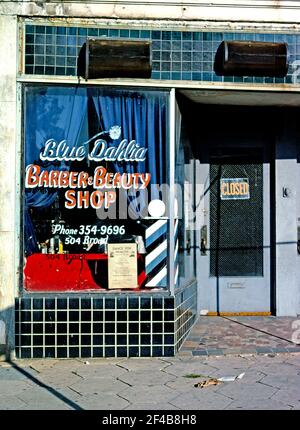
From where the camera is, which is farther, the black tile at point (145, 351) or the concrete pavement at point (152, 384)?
the black tile at point (145, 351)

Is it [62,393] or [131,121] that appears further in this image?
[131,121]

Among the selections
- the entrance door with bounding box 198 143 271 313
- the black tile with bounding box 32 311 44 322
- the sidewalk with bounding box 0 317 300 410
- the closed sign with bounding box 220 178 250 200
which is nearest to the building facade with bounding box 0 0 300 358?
the black tile with bounding box 32 311 44 322

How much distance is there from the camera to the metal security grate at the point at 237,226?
8.23m

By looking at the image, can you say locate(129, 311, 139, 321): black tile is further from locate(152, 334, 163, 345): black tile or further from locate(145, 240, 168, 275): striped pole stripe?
locate(145, 240, 168, 275): striped pole stripe

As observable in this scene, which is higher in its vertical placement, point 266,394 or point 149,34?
point 149,34

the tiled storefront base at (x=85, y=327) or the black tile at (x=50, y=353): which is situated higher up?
the tiled storefront base at (x=85, y=327)

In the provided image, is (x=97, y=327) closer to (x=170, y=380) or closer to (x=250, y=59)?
(x=170, y=380)

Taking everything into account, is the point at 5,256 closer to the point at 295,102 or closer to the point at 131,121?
the point at 131,121

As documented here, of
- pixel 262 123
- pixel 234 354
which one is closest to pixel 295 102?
pixel 262 123

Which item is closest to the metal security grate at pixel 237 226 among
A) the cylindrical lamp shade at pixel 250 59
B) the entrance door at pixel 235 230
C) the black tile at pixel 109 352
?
the entrance door at pixel 235 230

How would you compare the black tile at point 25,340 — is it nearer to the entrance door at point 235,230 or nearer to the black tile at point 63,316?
the black tile at point 63,316

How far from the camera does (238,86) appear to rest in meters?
6.53

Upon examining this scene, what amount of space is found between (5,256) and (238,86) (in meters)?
3.39

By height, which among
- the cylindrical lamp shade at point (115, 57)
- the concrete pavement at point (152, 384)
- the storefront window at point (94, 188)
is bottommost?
the concrete pavement at point (152, 384)
